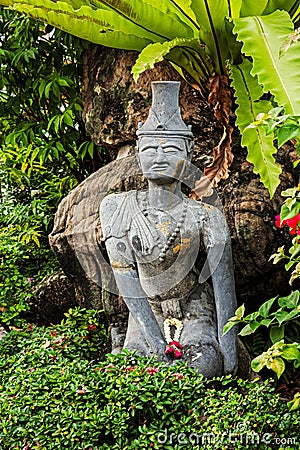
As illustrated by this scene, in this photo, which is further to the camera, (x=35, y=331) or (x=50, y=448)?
(x=35, y=331)

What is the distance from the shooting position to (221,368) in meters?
3.77

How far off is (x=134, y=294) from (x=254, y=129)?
1.11 meters

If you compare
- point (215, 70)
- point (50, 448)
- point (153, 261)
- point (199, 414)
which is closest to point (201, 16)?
point (215, 70)

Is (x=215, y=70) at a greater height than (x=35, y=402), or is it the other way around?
(x=215, y=70)

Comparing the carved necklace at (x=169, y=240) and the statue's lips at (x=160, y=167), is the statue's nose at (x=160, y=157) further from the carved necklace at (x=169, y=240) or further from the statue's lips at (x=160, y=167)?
the carved necklace at (x=169, y=240)

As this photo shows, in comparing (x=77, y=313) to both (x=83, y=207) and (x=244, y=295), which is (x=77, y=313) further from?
(x=244, y=295)

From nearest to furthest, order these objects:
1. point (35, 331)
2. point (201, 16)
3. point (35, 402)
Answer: point (35, 402) < point (201, 16) < point (35, 331)

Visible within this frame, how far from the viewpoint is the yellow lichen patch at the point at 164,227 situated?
3824mm

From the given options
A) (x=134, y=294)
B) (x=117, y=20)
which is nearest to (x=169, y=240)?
(x=134, y=294)

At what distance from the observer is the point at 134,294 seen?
12.7 feet

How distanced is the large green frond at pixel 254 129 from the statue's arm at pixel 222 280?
426 mm

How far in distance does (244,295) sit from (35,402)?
6.35ft

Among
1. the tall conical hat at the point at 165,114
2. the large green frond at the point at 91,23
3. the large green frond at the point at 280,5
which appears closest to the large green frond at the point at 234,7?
the large green frond at the point at 280,5

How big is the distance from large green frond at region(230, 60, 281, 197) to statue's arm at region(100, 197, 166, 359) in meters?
0.86
